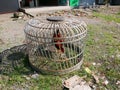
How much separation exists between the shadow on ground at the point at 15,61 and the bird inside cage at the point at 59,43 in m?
0.84

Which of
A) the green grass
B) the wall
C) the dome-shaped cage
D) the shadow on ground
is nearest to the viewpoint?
the green grass

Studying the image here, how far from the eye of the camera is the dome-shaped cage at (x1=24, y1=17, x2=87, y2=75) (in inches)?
172

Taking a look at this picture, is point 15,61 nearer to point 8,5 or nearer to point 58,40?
point 58,40

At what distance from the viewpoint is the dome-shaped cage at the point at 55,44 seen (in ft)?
14.4

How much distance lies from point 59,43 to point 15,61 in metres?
1.53

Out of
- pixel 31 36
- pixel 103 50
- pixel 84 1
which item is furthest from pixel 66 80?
pixel 84 1

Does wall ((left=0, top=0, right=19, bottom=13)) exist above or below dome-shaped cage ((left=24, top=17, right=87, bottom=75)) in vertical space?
above

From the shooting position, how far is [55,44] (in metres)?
4.51

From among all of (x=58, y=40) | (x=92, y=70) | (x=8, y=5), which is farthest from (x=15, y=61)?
(x=8, y=5)

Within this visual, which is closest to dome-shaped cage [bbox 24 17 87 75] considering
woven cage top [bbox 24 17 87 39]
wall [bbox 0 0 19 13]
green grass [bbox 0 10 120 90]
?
woven cage top [bbox 24 17 87 39]

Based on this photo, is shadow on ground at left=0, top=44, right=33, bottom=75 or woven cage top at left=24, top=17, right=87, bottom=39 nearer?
woven cage top at left=24, top=17, right=87, bottom=39

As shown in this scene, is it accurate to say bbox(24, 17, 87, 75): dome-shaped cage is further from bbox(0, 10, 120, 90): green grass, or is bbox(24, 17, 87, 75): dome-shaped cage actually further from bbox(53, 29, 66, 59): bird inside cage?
bbox(0, 10, 120, 90): green grass

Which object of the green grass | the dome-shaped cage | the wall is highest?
the wall

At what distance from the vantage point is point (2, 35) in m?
7.37
